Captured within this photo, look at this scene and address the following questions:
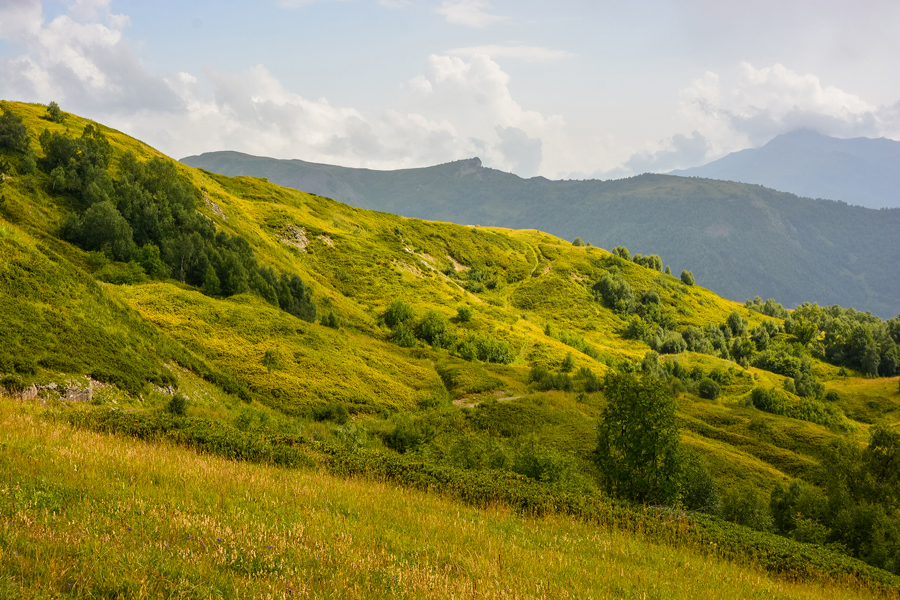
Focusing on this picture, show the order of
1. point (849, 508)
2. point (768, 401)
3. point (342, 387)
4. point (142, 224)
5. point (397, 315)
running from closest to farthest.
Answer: point (849, 508)
point (342, 387)
point (142, 224)
point (397, 315)
point (768, 401)

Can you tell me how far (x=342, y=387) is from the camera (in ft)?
148

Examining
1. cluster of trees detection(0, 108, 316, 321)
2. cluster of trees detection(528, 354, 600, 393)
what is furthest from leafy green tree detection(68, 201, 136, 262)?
cluster of trees detection(528, 354, 600, 393)

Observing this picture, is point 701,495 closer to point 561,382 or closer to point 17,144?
point 561,382

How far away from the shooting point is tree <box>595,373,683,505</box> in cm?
2444

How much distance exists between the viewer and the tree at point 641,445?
2444 centimetres

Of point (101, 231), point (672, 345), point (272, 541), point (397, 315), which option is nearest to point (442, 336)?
point (397, 315)

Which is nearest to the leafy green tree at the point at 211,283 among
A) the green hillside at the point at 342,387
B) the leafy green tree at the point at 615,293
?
the green hillside at the point at 342,387

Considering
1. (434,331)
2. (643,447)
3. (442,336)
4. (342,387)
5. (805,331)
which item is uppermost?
(805,331)

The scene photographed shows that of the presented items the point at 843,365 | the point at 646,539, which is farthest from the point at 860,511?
the point at 843,365

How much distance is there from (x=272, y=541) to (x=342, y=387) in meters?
39.0

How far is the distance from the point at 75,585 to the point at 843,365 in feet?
627

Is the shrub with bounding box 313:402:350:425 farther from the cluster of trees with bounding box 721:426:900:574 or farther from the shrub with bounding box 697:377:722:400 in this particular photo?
the shrub with bounding box 697:377:722:400

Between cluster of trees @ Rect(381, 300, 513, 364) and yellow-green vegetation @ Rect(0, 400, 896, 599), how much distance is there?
68358mm

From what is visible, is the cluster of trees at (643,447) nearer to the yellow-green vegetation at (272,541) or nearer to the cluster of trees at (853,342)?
the yellow-green vegetation at (272,541)
